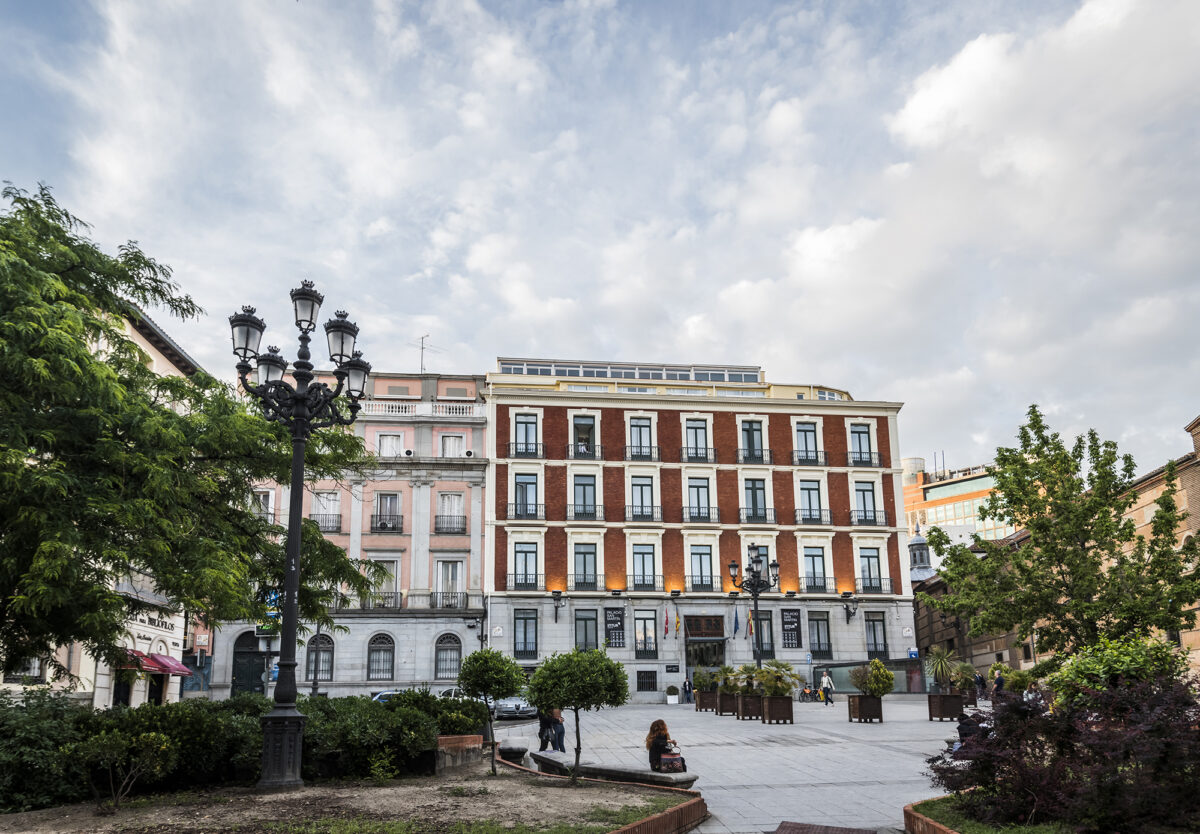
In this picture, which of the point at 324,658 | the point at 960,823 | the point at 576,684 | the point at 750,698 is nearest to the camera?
the point at 960,823

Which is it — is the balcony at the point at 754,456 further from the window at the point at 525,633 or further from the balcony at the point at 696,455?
the window at the point at 525,633

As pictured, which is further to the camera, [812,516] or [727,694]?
[812,516]

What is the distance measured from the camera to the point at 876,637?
49031 mm

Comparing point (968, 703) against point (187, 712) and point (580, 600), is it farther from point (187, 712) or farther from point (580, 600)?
point (187, 712)

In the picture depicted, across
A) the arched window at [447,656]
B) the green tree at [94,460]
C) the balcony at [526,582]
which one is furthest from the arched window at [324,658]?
the green tree at [94,460]

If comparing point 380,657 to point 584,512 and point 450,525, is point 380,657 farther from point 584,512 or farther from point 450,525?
point 584,512

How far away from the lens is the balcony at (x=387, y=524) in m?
48.8

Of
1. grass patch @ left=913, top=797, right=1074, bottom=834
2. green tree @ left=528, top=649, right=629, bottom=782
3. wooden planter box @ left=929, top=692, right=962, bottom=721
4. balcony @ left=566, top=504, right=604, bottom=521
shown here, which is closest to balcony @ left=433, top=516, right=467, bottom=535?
balcony @ left=566, top=504, right=604, bottom=521

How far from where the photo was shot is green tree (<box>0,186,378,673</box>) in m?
12.5

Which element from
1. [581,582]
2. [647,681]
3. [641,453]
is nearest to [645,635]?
[647,681]

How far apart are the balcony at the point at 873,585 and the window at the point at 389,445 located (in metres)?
25.3

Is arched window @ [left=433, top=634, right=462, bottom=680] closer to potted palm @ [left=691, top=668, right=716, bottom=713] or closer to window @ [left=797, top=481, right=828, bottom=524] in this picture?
potted palm @ [left=691, top=668, right=716, bottom=713]

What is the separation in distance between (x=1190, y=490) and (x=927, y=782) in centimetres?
1780

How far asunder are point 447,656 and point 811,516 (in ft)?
67.5
